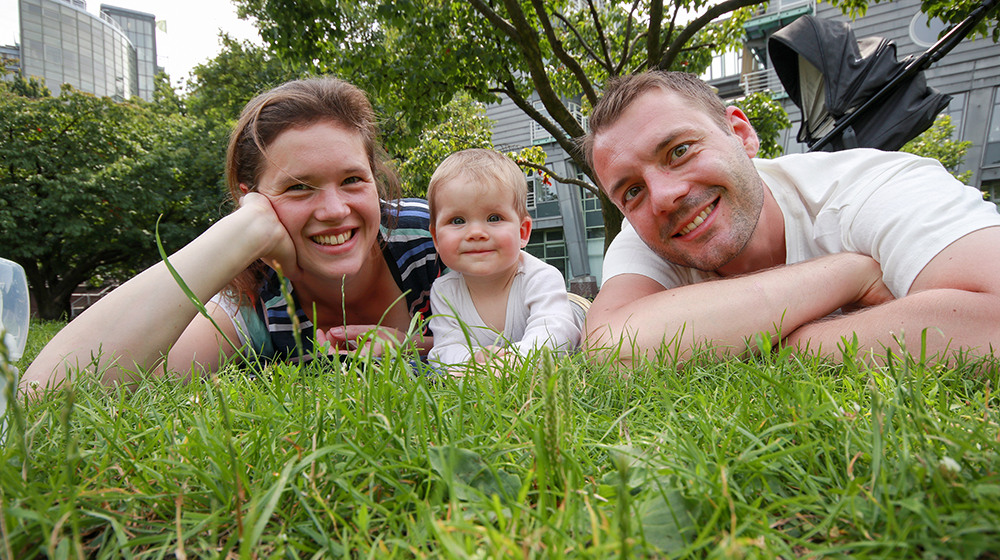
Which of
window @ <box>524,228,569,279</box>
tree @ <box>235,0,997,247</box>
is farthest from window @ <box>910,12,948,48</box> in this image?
window @ <box>524,228,569,279</box>

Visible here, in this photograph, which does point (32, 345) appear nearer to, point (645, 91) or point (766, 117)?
point (645, 91)

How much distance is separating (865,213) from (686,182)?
795 mm

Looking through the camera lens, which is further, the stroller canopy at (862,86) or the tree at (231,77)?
the tree at (231,77)

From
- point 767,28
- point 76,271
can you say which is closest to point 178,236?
point 76,271

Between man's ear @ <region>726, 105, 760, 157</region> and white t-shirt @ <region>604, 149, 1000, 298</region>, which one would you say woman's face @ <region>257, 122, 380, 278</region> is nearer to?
white t-shirt @ <region>604, 149, 1000, 298</region>

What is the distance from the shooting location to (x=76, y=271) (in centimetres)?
1964

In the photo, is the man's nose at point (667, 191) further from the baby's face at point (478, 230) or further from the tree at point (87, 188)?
the tree at point (87, 188)

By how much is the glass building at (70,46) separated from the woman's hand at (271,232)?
7909 cm

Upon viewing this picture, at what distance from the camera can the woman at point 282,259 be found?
6.98 ft

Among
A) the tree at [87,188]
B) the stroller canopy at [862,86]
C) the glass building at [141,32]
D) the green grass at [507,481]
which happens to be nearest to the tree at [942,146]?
the stroller canopy at [862,86]

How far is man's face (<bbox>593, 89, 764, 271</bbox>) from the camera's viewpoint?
2646 millimetres

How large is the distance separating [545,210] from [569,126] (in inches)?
621

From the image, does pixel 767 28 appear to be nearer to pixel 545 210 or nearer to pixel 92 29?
pixel 545 210

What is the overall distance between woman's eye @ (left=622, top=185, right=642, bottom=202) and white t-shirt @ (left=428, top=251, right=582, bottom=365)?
56cm
